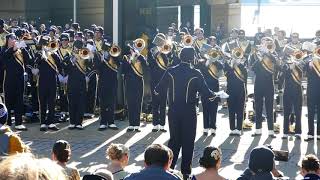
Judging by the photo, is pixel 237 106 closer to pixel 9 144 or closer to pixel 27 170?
pixel 9 144

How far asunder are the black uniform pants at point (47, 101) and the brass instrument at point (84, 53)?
88 centimetres

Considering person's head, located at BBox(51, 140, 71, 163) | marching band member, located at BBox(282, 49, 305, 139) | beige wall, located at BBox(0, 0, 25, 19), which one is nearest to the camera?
person's head, located at BBox(51, 140, 71, 163)

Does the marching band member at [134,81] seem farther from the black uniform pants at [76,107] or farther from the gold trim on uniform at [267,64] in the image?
the gold trim on uniform at [267,64]

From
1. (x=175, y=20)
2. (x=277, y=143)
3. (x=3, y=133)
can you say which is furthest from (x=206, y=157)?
(x=175, y=20)

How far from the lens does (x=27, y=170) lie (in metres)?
2.01

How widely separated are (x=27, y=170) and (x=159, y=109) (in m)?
11.9

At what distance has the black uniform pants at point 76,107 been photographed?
13766 millimetres

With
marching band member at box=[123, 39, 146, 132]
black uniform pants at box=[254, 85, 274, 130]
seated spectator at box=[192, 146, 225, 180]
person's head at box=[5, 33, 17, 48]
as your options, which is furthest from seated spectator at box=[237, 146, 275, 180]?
person's head at box=[5, 33, 17, 48]

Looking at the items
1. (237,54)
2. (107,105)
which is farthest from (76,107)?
(237,54)

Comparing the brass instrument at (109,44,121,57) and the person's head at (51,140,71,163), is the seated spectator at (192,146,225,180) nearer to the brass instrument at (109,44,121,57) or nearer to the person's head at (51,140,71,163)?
the person's head at (51,140,71,163)

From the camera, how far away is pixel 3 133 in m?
6.14

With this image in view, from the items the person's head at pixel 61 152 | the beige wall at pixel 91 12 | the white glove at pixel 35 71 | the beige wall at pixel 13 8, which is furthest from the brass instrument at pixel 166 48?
the beige wall at pixel 91 12

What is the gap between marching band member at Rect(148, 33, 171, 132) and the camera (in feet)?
44.7

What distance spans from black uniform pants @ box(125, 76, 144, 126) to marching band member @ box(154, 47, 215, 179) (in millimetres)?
3970
